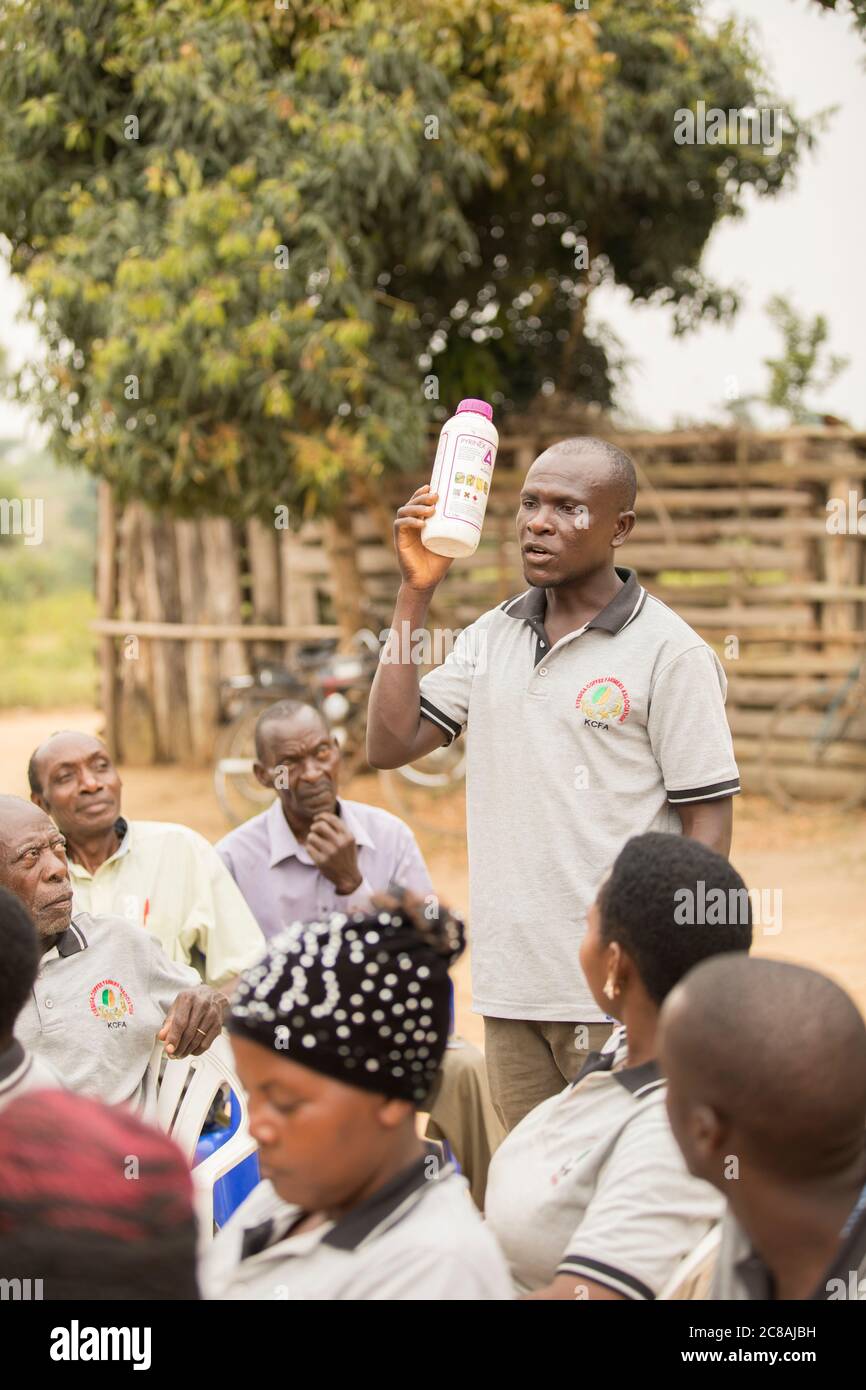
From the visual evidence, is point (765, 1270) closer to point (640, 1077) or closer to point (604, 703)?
point (640, 1077)

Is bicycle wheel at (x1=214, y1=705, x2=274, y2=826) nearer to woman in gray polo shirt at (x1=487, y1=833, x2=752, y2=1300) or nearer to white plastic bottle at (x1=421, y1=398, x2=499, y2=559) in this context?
white plastic bottle at (x1=421, y1=398, x2=499, y2=559)

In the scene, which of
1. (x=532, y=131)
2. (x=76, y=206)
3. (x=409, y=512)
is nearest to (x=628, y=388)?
(x=532, y=131)

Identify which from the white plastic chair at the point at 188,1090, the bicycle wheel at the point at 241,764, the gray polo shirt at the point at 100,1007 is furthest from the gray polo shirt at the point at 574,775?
the bicycle wheel at the point at 241,764

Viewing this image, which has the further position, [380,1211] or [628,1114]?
[628,1114]

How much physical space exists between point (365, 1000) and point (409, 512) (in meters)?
1.27

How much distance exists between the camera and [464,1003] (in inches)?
239

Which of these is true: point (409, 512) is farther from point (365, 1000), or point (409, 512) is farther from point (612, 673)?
point (365, 1000)

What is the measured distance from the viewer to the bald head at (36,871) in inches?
109

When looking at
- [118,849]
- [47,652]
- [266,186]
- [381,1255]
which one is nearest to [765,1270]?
[381,1255]

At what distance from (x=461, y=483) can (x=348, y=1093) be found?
4.62ft

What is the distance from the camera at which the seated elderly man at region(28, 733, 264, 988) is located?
10.8 feet

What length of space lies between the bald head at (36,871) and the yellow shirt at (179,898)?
44cm

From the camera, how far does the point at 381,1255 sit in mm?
1587

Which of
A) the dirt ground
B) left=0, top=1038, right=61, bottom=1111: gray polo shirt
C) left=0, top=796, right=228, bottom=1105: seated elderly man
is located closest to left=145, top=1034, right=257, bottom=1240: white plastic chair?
left=0, top=796, right=228, bottom=1105: seated elderly man
